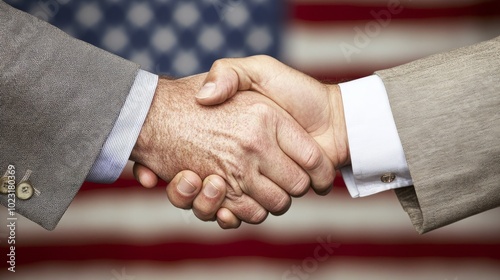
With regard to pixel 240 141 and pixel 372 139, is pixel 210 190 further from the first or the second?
pixel 372 139

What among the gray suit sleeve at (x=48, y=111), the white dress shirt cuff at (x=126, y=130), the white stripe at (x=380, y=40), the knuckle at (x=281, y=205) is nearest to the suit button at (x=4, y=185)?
the gray suit sleeve at (x=48, y=111)

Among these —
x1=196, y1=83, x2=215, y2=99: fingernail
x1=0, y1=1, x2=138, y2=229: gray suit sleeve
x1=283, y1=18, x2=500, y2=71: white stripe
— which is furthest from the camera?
x1=283, y1=18, x2=500, y2=71: white stripe

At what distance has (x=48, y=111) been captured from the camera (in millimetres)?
1199

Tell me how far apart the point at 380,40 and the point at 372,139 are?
2.43 ft

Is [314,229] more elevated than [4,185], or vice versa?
[4,185]

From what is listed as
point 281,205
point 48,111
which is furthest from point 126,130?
point 281,205

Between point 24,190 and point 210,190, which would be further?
point 210,190

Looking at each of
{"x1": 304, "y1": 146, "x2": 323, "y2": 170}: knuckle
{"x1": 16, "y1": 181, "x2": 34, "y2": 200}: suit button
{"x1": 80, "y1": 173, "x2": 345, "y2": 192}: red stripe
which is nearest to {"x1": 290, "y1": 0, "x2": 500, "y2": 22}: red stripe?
{"x1": 80, "y1": 173, "x2": 345, "y2": 192}: red stripe

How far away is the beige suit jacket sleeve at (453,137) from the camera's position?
1.24 m

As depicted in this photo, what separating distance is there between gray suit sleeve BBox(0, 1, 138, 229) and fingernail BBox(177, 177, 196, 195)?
18 cm

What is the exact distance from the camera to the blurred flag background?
6.50ft

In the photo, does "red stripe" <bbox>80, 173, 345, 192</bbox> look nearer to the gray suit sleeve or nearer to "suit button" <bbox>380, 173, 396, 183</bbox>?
"suit button" <bbox>380, 173, 396, 183</bbox>

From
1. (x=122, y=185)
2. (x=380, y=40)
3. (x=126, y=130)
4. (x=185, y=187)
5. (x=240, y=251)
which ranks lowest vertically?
(x=240, y=251)

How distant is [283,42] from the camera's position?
2043mm
